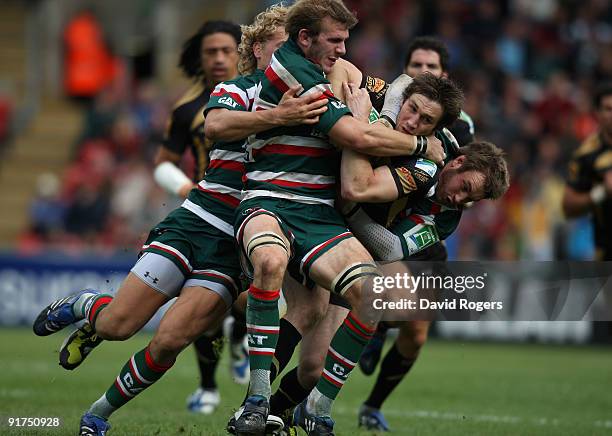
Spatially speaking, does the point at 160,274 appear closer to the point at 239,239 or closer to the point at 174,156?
the point at 239,239

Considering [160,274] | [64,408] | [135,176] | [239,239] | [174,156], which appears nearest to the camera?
[239,239]

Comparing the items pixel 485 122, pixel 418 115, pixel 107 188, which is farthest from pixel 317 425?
pixel 107 188

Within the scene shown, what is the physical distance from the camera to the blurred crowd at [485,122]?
17.6 m

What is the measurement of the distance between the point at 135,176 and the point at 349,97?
516 inches

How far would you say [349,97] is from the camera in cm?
700

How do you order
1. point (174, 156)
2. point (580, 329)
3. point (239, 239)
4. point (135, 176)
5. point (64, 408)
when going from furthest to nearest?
1. point (135, 176)
2. point (580, 329)
3. point (174, 156)
4. point (64, 408)
5. point (239, 239)

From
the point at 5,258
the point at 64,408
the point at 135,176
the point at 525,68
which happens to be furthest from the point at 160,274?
the point at 525,68

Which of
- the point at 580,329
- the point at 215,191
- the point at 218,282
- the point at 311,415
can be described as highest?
the point at 215,191

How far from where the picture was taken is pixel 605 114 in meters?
→ 11.0

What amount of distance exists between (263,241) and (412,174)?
988mm

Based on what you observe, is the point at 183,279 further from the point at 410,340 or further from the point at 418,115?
the point at 410,340

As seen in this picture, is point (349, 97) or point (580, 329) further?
point (580, 329)

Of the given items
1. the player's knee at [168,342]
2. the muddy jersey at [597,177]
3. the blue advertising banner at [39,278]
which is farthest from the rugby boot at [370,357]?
the blue advertising banner at [39,278]

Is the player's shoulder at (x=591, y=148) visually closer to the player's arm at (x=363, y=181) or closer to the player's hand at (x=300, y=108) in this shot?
the player's arm at (x=363, y=181)
